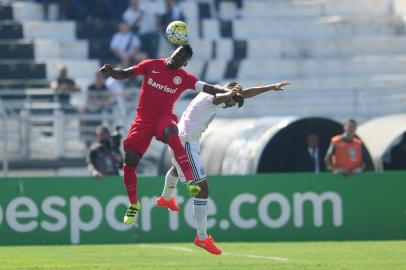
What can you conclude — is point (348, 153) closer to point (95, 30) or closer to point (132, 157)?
point (132, 157)

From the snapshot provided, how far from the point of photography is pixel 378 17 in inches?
1473

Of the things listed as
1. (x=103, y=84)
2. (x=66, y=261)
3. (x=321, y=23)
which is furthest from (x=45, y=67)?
(x=66, y=261)

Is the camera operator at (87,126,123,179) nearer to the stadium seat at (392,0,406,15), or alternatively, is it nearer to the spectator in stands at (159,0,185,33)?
the spectator in stands at (159,0,185,33)

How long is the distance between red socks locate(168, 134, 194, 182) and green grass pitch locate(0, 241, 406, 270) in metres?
1.24

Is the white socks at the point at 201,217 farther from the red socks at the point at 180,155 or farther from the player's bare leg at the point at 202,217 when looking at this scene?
the red socks at the point at 180,155

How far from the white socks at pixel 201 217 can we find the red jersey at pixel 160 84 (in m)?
1.33

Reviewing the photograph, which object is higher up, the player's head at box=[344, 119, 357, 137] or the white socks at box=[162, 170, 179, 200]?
the white socks at box=[162, 170, 179, 200]

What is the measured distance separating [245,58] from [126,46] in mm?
4137

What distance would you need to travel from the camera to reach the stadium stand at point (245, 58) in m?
29.5

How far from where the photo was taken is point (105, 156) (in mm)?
24250

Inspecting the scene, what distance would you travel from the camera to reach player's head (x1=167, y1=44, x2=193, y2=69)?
55.6ft

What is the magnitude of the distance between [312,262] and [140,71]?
138 inches

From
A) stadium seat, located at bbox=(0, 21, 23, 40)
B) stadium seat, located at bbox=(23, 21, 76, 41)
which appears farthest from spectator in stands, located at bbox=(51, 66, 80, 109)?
stadium seat, located at bbox=(23, 21, 76, 41)

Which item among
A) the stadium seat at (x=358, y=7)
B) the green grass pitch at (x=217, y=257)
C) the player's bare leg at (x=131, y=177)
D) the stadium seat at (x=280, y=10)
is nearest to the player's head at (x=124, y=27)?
the stadium seat at (x=280, y=10)
